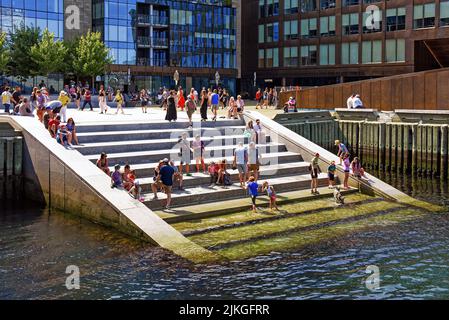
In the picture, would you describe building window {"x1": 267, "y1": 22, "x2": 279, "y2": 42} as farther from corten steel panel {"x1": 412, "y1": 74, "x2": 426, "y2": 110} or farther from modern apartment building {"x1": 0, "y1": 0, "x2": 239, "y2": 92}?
corten steel panel {"x1": 412, "y1": 74, "x2": 426, "y2": 110}

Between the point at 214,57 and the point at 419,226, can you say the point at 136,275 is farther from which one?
the point at 214,57

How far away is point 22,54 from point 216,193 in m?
42.4

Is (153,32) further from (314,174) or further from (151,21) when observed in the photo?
(314,174)

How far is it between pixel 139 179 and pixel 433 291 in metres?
12.0

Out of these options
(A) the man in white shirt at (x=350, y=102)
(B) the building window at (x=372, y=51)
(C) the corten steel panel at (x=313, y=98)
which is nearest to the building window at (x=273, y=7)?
(B) the building window at (x=372, y=51)

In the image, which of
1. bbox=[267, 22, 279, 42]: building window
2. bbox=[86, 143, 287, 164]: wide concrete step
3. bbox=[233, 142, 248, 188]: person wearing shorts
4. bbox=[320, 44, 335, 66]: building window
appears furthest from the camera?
bbox=[267, 22, 279, 42]: building window

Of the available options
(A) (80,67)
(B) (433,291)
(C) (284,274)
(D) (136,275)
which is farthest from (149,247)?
(A) (80,67)

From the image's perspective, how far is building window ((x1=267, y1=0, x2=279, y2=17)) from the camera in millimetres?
80488

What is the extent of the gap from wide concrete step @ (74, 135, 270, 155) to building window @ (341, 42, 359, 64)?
4437cm

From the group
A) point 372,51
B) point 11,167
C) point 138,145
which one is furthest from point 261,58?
point 11,167

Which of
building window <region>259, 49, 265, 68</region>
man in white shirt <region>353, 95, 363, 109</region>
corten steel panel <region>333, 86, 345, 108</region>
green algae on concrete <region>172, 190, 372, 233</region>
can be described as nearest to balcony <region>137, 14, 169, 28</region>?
building window <region>259, 49, 265, 68</region>

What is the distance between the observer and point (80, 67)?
61.6m

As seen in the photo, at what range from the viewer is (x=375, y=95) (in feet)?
137
